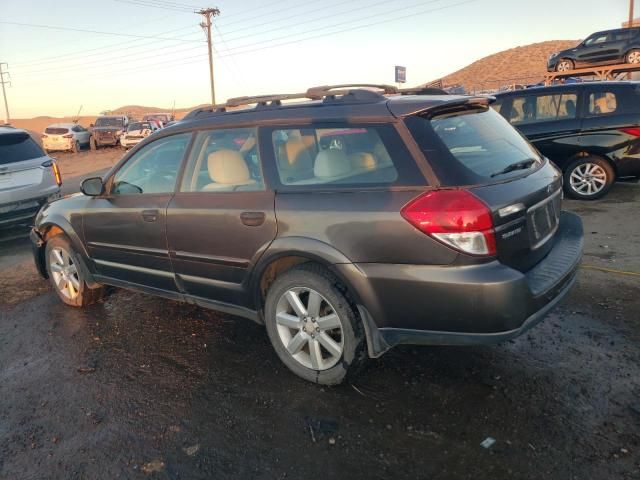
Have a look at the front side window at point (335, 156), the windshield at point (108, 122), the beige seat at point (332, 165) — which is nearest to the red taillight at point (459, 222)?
the front side window at point (335, 156)

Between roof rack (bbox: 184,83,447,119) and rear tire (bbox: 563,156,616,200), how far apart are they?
17.7 ft

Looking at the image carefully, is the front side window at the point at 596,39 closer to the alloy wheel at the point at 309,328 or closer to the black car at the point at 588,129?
the black car at the point at 588,129

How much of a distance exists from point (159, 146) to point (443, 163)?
93.3 inches

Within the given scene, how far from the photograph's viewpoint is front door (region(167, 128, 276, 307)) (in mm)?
3242

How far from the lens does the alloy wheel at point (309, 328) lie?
9.96 ft

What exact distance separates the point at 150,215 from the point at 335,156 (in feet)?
5.27

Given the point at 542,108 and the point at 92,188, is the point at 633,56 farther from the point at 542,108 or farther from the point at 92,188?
the point at 92,188

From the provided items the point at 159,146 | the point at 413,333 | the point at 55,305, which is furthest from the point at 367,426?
the point at 55,305

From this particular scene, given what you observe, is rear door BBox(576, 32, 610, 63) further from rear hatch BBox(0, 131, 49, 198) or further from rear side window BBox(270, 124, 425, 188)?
rear side window BBox(270, 124, 425, 188)

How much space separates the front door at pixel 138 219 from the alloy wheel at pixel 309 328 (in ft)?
3.67

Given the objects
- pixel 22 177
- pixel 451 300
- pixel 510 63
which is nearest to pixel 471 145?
pixel 451 300

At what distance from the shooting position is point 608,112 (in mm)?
7648

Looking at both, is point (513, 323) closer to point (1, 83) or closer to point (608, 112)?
point (608, 112)

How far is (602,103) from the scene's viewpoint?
7.70m
